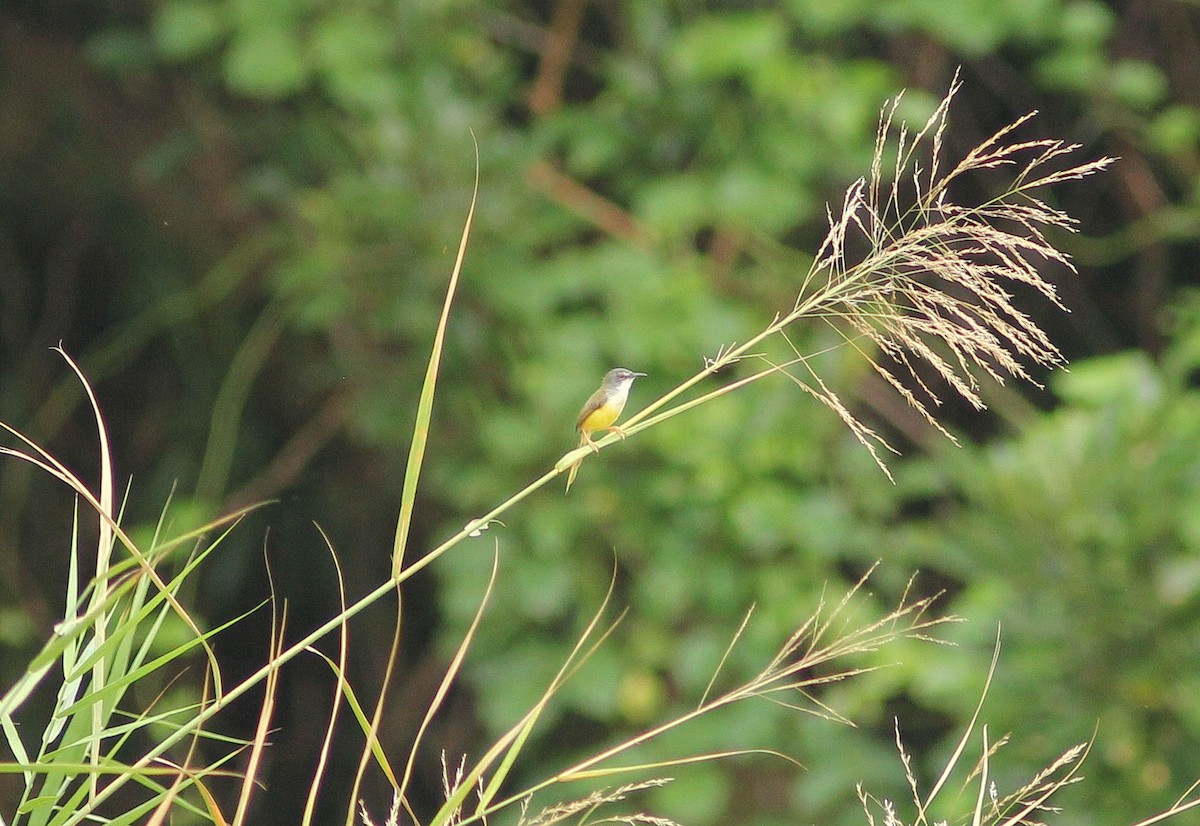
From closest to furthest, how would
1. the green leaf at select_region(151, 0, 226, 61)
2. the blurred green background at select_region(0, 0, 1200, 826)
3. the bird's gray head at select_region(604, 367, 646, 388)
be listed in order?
1. the bird's gray head at select_region(604, 367, 646, 388)
2. the blurred green background at select_region(0, 0, 1200, 826)
3. the green leaf at select_region(151, 0, 226, 61)

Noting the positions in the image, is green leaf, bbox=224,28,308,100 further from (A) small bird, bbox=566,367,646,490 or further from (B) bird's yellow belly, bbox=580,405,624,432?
(B) bird's yellow belly, bbox=580,405,624,432

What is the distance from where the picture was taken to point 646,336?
346 cm

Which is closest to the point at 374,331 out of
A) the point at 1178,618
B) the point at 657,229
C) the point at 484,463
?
the point at 484,463

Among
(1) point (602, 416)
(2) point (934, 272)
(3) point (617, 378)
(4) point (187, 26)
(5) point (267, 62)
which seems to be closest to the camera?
(2) point (934, 272)

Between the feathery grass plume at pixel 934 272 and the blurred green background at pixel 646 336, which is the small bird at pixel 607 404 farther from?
the feathery grass plume at pixel 934 272

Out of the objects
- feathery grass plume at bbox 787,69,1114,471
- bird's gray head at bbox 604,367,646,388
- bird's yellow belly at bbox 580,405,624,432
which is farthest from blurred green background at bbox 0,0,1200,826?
feathery grass plume at bbox 787,69,1114,471

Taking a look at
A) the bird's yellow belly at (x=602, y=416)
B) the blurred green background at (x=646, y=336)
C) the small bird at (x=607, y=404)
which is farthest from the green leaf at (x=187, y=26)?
the bird's yellow belly at (x=602, y=416)

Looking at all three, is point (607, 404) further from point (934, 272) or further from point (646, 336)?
point (934, 272)

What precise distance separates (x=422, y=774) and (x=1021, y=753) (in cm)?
248

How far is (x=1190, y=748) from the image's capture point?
116 inches

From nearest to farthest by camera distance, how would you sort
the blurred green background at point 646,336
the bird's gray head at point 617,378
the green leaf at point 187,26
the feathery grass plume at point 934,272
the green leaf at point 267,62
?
1. the feathery grass plume at point 934,272
2. the bird's gray head at point 617,378
3. the blurred green background at point 646,336
4. the green leaf at point 267,62
5. the green leaf at point 187,26

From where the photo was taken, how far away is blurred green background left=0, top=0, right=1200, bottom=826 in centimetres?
306

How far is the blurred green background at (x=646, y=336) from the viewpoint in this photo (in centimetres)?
306

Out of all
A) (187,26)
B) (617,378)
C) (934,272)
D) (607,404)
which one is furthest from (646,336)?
(934,272)
